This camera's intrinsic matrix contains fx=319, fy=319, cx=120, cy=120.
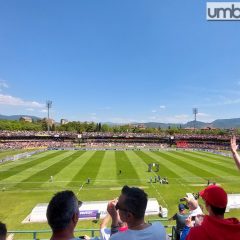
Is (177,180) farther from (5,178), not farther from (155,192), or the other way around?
(5,178)

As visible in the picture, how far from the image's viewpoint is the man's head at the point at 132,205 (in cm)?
433

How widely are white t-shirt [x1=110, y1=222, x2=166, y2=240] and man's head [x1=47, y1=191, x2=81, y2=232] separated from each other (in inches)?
25.4

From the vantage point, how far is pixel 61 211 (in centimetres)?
403

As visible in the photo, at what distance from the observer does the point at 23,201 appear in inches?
1163

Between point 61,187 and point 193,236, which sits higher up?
point 193,236

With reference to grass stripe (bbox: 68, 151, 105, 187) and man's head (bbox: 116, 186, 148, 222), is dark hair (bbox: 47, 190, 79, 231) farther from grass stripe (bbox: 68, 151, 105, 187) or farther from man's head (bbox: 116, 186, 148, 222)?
grass stripe (bbox: 68, 151, 105, 187)

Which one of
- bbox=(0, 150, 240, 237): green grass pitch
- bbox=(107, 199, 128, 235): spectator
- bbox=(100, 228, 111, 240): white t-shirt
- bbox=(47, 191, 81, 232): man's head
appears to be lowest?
bbox=(0, 150, 240, 237): green grass pitch

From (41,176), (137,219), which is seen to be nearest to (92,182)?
(41,176)

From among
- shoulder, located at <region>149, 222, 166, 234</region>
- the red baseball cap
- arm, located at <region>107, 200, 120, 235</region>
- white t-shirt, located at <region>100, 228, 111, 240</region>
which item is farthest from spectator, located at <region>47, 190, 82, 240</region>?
the red baseball cap

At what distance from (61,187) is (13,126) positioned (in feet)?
522

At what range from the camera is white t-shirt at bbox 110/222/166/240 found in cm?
423

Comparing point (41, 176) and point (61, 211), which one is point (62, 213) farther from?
point (41, 176)

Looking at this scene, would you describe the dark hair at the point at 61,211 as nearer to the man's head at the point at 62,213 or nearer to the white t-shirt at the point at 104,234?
the man's head at the point at 62,213

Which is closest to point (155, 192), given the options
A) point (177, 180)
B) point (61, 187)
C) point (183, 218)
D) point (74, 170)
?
point (177, 180)
